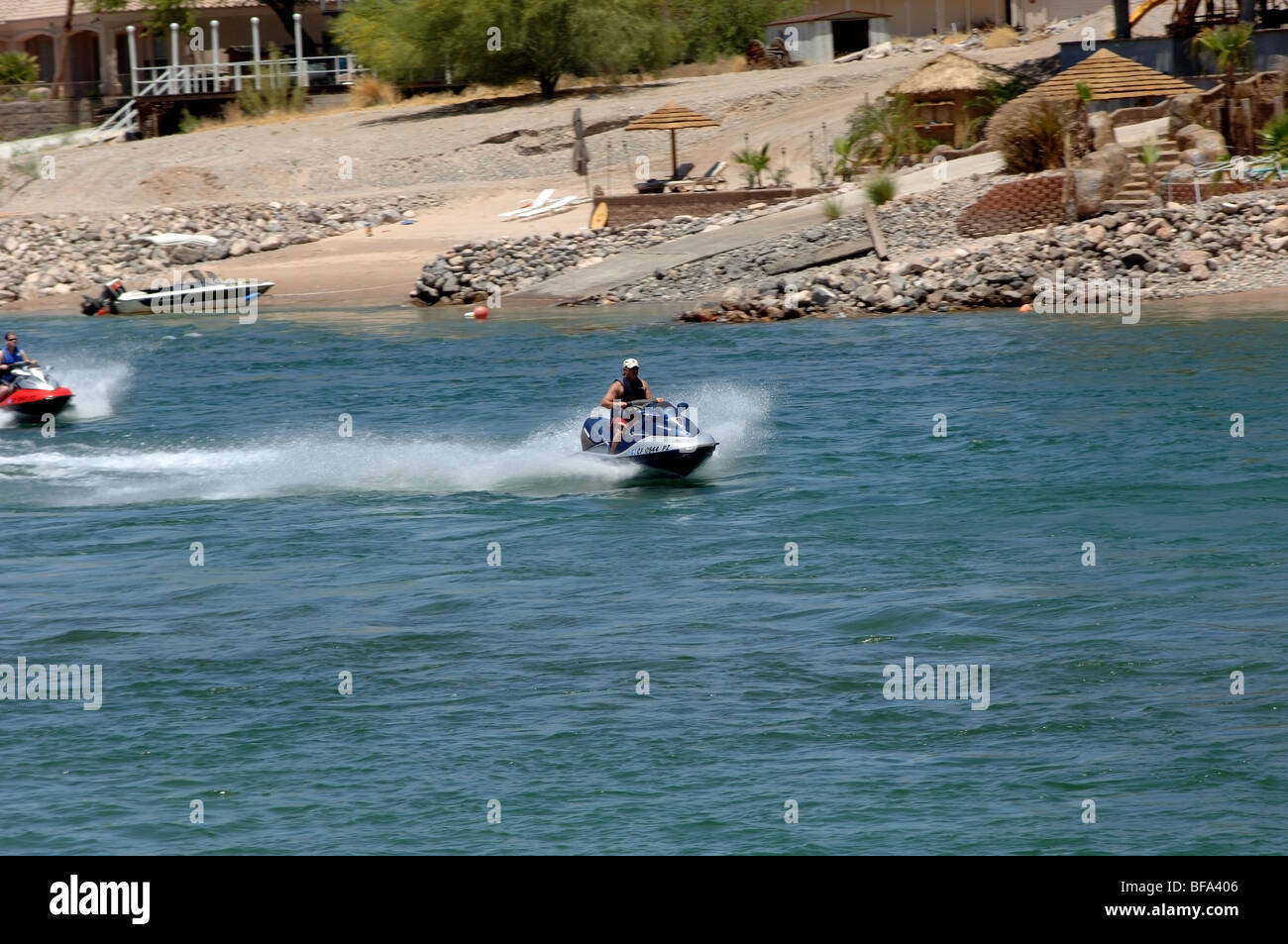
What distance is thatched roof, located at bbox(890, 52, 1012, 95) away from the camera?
47.2m

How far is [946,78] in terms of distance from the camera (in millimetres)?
47344

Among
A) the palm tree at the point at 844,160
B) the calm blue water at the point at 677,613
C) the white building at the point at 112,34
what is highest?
the white building at the point at 112,34

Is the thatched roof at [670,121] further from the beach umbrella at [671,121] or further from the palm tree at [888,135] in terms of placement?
Result: the palm tree at [888,135]

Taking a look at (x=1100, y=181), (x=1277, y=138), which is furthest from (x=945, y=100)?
(x=1277, y=138)

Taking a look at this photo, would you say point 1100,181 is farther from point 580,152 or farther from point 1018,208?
point 580,152

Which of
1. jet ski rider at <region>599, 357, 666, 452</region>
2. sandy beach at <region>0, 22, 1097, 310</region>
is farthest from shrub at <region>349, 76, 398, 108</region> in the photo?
jet ski rider at <region>599, 357, 666, 452</region>

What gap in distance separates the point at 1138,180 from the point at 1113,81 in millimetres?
3863

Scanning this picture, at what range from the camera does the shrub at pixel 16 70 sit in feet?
227

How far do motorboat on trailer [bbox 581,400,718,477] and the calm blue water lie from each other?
52cm

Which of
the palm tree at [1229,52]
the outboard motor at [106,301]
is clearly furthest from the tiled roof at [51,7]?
the palm tree at [1229,52]

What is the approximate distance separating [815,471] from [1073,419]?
4778 mm

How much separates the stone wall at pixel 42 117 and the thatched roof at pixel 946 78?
33363 mm

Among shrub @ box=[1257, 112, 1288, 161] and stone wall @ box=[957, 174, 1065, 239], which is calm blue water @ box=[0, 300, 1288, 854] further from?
shrub @ box=[1257, 112, 1288, 161]

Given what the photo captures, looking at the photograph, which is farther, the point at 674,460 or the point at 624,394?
the point at 674,460
